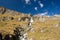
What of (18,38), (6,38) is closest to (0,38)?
(6,38)

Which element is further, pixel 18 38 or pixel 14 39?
pixel 14 39

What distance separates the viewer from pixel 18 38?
52.8 meters

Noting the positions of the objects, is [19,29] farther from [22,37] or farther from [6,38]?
[6,38]

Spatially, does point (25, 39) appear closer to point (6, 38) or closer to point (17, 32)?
point (17, 32)

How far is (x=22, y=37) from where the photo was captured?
52688 mm

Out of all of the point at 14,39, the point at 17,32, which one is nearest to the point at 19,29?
the point at 17,32

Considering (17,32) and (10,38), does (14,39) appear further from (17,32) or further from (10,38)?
(17,32)

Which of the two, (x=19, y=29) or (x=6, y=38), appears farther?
(x=6, y=38)

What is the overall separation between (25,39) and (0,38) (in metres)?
8.64

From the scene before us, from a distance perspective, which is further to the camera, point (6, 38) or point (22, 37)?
point (6, 38)

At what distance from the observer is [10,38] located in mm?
57938

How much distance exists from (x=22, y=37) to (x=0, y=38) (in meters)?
8.39

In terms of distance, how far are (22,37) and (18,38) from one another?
117 centimetres

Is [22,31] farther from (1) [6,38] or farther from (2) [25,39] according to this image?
(1) [6,38]
